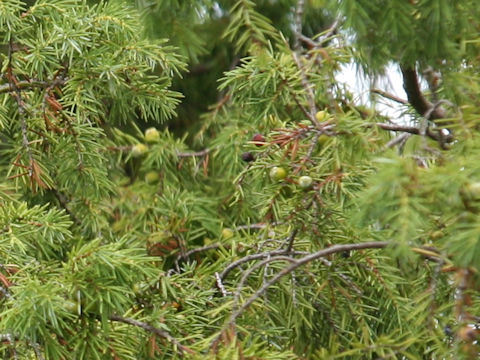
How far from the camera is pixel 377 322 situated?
1.43 meters

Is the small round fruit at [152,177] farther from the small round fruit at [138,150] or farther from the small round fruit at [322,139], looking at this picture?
the small round fruit at [322,139]

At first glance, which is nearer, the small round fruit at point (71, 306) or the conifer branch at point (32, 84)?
the small round fruit at point (71, 306)

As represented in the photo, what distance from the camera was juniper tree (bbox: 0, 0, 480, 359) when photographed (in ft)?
3.38

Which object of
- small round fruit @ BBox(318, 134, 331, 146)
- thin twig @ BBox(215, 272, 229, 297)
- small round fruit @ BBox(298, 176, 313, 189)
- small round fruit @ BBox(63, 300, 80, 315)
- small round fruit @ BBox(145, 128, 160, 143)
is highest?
small round fruit @ BBox(318, 134, 331, 146)

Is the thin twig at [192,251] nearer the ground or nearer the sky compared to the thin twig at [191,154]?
nearer the ground

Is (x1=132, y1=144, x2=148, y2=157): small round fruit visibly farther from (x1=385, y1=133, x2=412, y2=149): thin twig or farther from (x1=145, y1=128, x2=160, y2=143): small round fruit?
(x1=385, y1=133, x2=412, y2=149): thin twig

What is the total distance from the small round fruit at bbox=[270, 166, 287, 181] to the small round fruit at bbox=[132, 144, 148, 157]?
771 millimetres

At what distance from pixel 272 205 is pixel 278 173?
0.06m

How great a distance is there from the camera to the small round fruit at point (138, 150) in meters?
2.00

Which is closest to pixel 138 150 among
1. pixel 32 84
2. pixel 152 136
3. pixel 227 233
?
pixel 152 136

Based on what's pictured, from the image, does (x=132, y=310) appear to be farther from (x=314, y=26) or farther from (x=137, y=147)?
(x=314, y=26)

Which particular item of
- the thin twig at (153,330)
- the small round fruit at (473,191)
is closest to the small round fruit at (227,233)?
the thin twig at (153,330)

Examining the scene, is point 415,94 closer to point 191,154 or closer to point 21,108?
point 21,108

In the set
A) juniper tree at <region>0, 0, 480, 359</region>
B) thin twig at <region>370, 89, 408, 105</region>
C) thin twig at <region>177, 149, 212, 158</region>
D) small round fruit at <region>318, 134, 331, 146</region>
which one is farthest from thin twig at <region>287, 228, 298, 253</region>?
thin twig at <region>177, 149, 212, 158</region>
